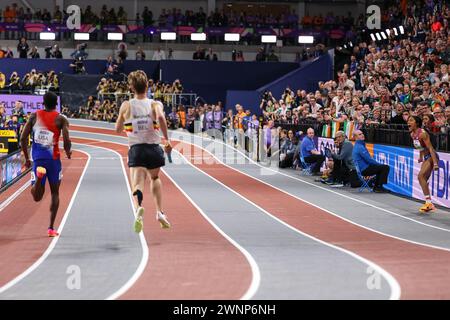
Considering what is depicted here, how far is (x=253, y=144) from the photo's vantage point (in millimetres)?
31797

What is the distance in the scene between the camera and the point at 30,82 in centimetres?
4034

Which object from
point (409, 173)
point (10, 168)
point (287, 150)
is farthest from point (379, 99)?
point (10, 168)

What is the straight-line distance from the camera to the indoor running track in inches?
326

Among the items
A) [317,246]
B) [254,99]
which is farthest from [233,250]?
Result: [254,99]

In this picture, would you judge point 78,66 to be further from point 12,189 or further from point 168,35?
point 12,189

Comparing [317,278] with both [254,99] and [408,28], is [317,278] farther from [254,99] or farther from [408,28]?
[254,99]

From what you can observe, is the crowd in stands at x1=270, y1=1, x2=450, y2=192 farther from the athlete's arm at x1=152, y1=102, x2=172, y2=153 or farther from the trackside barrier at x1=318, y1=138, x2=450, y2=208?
the athlete's arm at x1=152, y1=102, x2=172, y2=153

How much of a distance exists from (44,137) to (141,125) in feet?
5.20

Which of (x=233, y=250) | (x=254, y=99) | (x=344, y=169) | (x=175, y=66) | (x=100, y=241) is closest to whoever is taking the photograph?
(x=233, y=250)

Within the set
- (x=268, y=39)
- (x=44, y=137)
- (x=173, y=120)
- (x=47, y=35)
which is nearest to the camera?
(x=44, y=137)

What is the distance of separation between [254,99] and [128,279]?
32.0 m

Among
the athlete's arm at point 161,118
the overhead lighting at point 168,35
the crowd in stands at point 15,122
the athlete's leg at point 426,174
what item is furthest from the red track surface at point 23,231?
the overhead lighting at point 168,35

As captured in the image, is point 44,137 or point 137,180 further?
point 44,137

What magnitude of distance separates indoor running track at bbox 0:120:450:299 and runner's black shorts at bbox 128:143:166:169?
3.44ft
